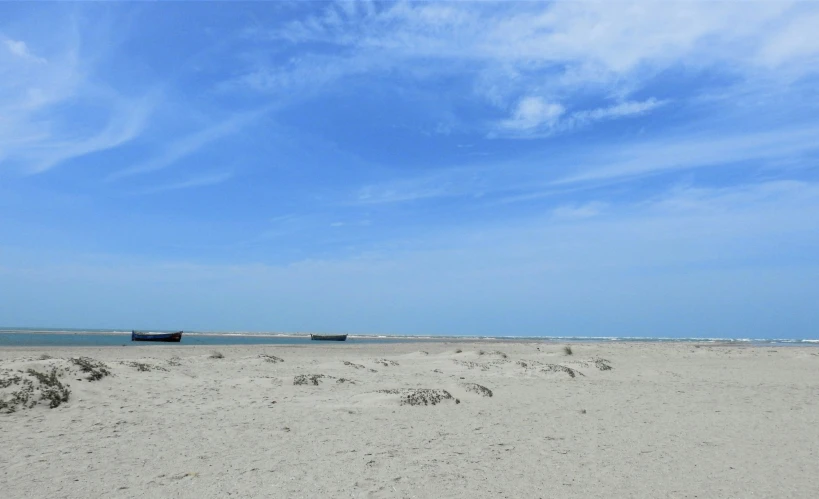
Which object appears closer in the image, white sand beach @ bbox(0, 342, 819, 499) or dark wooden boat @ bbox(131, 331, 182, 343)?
white sand beach @ bbox(0, 342, 819, 499)

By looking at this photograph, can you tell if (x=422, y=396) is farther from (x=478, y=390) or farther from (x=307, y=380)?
(x=307, y=380)

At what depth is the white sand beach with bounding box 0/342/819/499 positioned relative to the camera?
23.8 feet

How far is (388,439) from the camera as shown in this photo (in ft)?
32.1

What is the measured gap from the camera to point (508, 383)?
18172 millimetres

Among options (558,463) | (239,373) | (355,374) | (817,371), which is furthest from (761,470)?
(817,371)

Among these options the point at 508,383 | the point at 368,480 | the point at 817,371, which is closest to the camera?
the point at 368,480

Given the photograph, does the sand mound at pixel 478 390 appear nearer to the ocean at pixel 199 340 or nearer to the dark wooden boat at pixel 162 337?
the ocean at pixel 199 340

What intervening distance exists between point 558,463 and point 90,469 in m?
7.24

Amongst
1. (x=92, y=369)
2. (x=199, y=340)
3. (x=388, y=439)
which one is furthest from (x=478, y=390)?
(x=199, y=340)

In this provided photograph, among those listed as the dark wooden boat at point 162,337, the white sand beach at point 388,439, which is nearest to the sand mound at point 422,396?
the white sand beach at point 388,439

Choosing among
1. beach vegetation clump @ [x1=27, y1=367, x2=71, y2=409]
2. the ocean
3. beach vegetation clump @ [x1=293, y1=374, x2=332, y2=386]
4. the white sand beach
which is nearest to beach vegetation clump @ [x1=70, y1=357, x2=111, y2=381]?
the white sand beach

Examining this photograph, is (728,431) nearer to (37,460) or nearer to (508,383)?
(508,383)

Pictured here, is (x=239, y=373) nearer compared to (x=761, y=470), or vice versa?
(x=761, y=470)

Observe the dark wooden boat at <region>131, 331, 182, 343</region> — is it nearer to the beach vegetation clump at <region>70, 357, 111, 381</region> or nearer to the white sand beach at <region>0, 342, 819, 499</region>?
the white sand beach at <region>0, 342, 819, 499</region>
